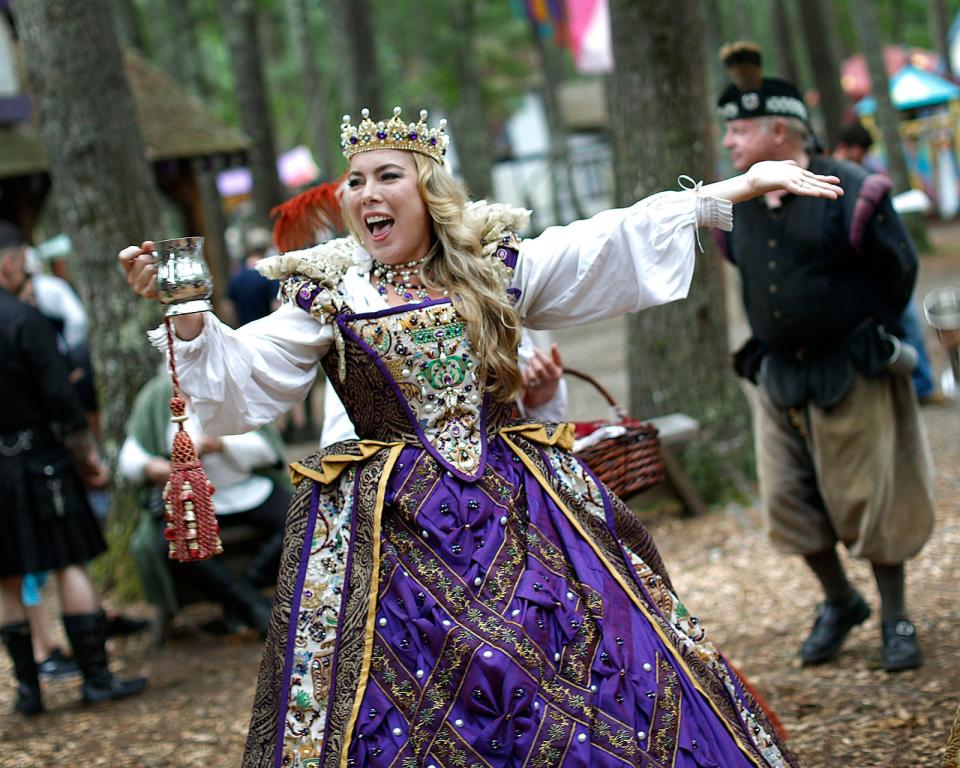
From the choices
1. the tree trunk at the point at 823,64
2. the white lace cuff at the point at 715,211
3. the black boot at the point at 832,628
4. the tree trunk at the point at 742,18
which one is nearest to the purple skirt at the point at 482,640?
the white lace cuff at the point at 715,211

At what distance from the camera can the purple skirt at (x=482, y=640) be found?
2.97 meters

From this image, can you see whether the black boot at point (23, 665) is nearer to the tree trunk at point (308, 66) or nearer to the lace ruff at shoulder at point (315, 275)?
the lace ruff at shoulder at point (315, 275)

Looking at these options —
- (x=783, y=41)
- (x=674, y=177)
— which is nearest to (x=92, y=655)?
(x=674, y=177)

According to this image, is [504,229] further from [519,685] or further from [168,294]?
[519,685]

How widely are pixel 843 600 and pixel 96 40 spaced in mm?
5011

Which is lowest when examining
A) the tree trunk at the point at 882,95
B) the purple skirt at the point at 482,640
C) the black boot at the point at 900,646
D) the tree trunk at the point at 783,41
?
the black boot at the point at 900,646

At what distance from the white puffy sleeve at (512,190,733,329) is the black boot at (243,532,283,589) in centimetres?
305

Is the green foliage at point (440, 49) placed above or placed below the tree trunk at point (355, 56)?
above

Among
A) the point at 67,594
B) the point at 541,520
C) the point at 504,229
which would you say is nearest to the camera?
the point at 541,520

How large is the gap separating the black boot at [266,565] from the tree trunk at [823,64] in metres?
15.4

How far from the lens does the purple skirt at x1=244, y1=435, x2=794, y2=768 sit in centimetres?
297

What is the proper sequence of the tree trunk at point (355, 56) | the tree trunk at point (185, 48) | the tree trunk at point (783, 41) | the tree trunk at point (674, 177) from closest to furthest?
the tree trunk at point (674, 177) < the tree trunk at point (355, 56) < the tree trunk at point (185, 48) < the tree trunk at point (783, 41)

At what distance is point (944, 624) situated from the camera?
16.6 ft

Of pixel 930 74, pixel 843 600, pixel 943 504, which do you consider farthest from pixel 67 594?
pixel 930 74
